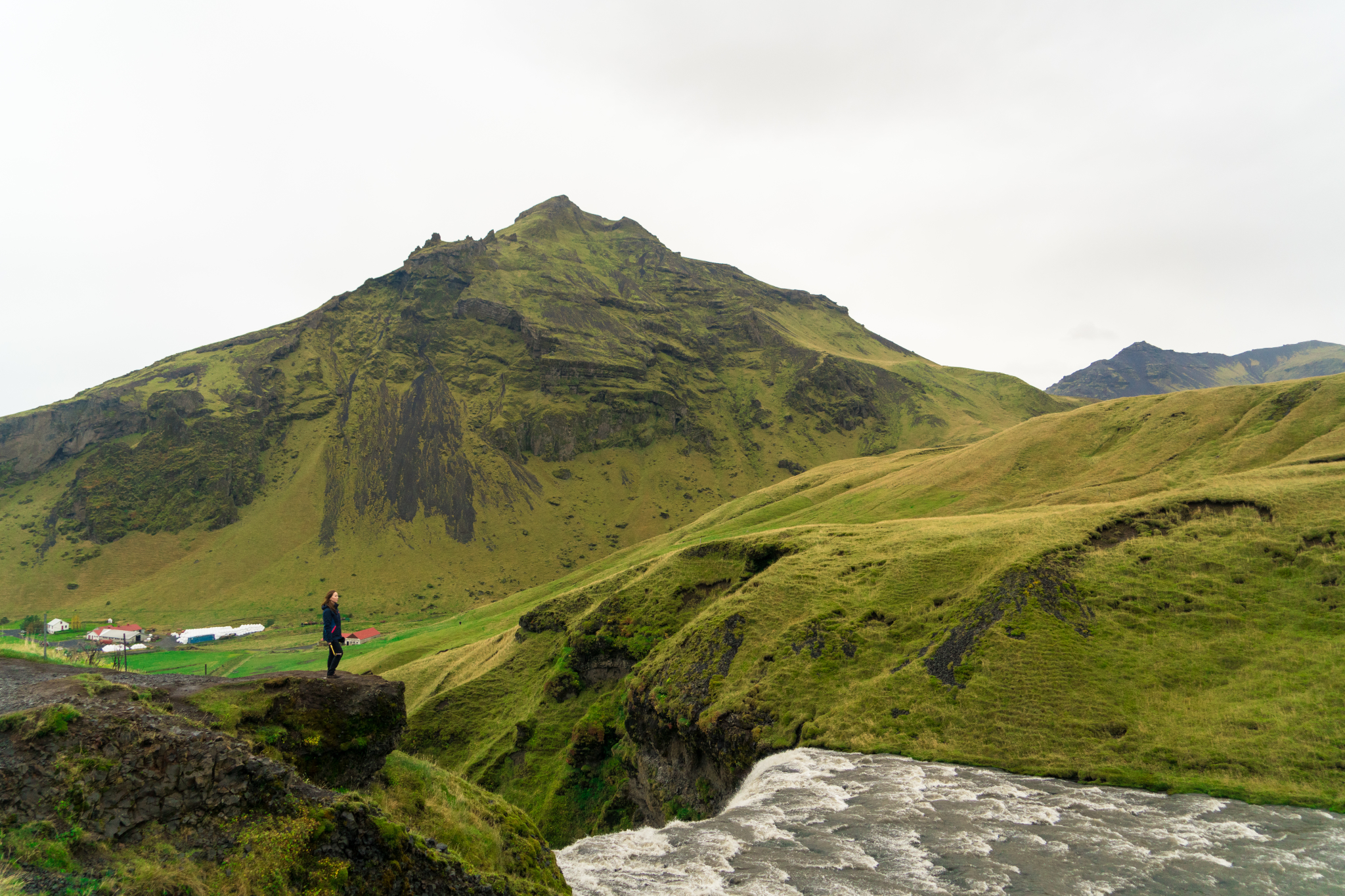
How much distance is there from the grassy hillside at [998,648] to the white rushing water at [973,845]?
77.8 inches

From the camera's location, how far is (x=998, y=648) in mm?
24938

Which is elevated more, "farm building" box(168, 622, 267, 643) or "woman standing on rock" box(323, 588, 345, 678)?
"woman standing on rock" box(323, 588, 345, 678)

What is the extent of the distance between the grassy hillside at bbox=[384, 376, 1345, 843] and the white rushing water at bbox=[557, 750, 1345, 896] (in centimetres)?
198

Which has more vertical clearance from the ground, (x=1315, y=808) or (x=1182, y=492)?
(x=1182, y=492)

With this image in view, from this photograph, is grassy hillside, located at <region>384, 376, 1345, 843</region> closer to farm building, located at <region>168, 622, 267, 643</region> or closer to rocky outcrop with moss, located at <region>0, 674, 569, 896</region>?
rocky outcrop with moss, located at <region>0, 674, 569, 896</region>

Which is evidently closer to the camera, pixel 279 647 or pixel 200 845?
pixel 200 845

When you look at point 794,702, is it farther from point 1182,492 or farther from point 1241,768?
point 1182,492

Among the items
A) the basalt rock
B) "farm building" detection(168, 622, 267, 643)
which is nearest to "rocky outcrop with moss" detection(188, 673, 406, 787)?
the basalt rock

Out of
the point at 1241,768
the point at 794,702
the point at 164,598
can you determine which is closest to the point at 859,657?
the point at 794,702

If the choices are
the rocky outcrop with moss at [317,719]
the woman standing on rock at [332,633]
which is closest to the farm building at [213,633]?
the woman standing on rock at [332,633]

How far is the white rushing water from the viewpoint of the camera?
1312 centimetres

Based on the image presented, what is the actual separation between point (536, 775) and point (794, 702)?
21699mm

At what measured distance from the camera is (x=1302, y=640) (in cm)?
2116

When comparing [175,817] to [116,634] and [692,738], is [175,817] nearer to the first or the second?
[692,738]
